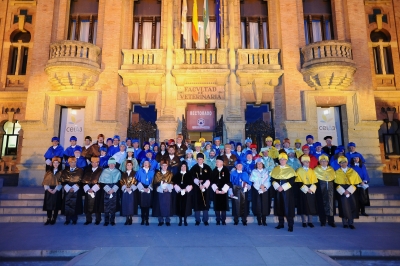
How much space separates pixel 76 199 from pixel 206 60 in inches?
366

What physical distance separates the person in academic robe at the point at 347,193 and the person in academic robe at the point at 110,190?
275 inches

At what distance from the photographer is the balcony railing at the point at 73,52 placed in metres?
12.1

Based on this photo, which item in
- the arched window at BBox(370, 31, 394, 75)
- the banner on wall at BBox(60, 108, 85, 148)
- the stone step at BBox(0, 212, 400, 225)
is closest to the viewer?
the stone step at BBox(0, 212, 400, 225)

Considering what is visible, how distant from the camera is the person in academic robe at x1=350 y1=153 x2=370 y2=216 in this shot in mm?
8156

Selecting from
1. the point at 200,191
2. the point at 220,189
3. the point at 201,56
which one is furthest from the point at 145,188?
the point at 201,56

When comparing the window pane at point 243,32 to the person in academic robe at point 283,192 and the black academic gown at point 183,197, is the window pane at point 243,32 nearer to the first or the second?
the person in academic robe at point 283,192

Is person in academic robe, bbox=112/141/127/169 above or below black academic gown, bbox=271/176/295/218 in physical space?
above

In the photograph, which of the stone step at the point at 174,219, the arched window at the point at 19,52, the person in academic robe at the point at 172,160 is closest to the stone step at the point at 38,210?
the stone step at the point at 174,219

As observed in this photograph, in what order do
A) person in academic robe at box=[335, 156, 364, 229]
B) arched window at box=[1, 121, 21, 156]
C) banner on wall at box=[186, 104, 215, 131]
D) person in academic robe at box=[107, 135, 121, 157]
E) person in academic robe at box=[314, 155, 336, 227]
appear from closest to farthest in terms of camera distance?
person in academic robe at box=[335, 156, 364, 229] → person in academic robe at box=[314, 155, 336, 227] → person in academic robe at box=[107, 135, 121, 157] → banner on wall at box=[186, 104, 215, 131] → arched window at box=[1, 121, 21, 156]

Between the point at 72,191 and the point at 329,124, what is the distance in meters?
12.7

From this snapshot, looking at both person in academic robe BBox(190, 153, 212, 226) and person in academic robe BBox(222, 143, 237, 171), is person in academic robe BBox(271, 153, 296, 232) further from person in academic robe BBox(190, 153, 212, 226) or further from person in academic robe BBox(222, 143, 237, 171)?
person in academic robe BBox(190, 153, 212, 226)

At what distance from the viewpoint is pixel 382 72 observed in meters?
15.0

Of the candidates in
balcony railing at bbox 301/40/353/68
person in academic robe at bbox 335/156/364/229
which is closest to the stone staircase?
person in academic robe at bbox 335/156/364/229

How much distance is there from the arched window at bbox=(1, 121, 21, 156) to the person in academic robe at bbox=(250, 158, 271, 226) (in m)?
14.8
